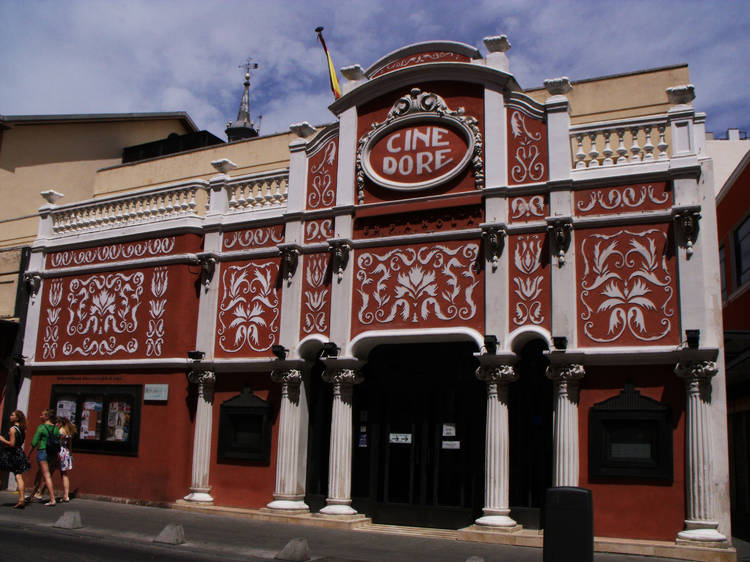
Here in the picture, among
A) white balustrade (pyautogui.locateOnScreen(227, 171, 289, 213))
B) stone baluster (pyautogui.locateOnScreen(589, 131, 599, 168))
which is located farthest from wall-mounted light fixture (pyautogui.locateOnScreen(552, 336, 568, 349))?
white balustrade (pyautogui.locateOnScreen(227, 171, 289, 213))

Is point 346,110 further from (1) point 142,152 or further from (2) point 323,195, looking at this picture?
(1) point 142,152

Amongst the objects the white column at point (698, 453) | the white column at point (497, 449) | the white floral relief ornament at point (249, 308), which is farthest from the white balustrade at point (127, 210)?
the white column at point (698, 453)

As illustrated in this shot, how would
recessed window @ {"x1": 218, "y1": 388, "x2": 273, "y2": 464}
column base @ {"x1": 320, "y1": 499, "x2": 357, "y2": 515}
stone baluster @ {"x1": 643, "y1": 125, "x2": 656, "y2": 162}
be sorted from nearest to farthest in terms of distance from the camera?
stone baluster @ {"x1": 643, "y1": 125, "x2": 656, "y2": 162} → column base @ {"x1": 320, "y1": 499, "x2": 357, "y2": 515} → recessed window @ {"x1": 218, "y1": 388, "x2": 273, "y2": 464}

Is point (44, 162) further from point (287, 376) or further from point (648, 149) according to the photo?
point (648, 149)

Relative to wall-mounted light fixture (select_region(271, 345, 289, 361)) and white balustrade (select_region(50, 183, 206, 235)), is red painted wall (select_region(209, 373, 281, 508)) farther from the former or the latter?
white balustrade (select_region(50, 183, 206, 235))

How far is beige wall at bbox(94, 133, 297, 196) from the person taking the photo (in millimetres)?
24109

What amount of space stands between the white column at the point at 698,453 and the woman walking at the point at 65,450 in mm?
12095

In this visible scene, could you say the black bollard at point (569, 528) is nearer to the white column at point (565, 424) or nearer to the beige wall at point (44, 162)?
the white column at point (565, 424)

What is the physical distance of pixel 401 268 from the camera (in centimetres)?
1504

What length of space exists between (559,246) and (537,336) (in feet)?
5.35

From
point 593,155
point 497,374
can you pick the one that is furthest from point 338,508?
point 593,155

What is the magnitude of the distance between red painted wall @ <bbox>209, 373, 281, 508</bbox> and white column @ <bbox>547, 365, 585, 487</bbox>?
5.81 meters

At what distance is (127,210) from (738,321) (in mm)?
15788

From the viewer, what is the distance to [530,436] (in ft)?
46.8
